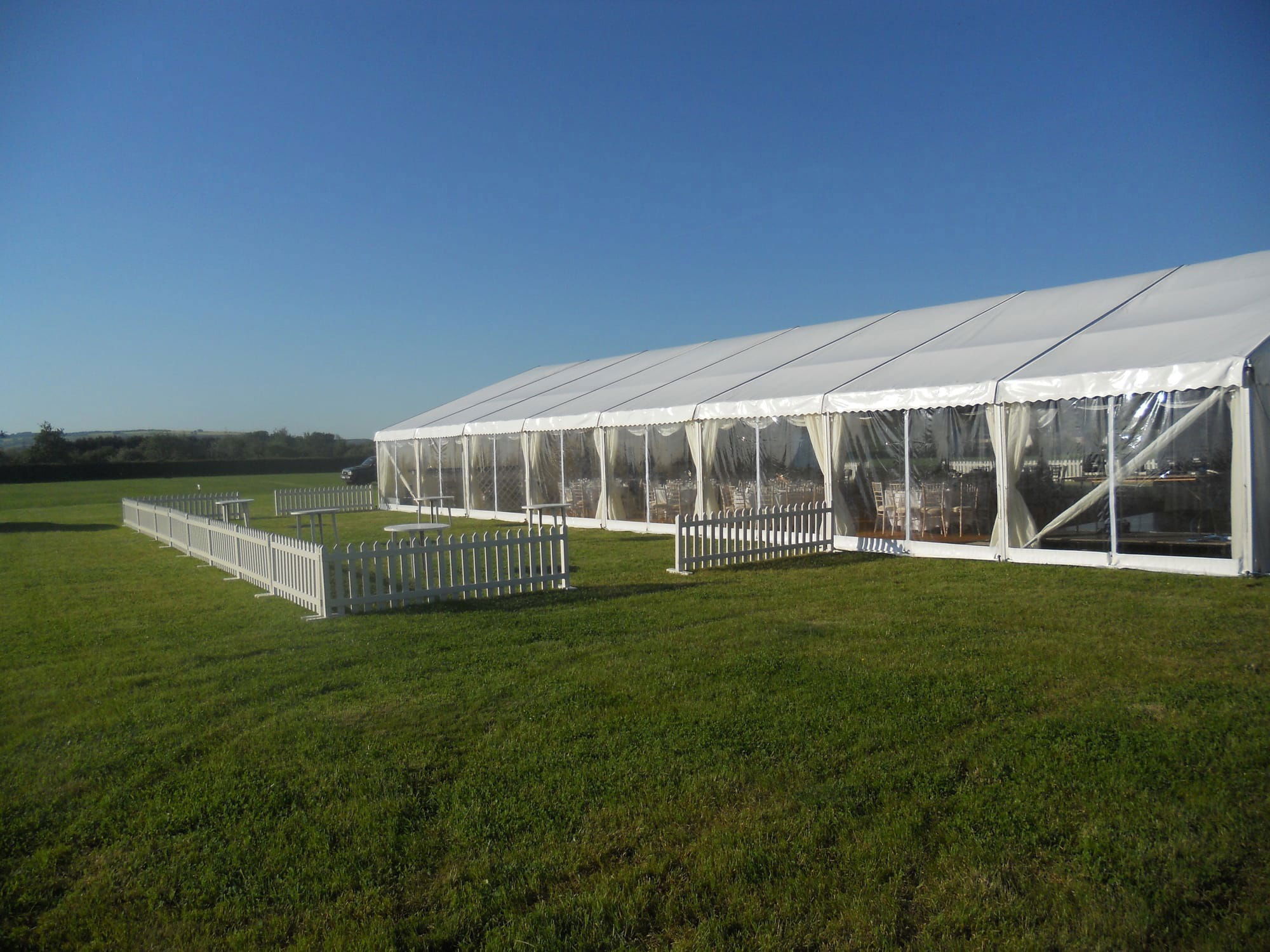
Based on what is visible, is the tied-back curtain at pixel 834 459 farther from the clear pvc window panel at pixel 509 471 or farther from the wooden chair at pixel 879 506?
the clear pvc window panel at pixel 509 471

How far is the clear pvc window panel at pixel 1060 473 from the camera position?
9828 millimetres

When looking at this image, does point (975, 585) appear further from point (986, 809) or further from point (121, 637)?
point (121, 637)

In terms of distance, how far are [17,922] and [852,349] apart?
1364 centimetres

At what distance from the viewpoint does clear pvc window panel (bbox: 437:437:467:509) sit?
20.7 m

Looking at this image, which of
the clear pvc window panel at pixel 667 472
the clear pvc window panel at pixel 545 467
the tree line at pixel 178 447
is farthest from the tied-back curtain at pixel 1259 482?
the tree line at pixel 178 447

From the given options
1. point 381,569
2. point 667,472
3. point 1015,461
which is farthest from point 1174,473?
point 381,569

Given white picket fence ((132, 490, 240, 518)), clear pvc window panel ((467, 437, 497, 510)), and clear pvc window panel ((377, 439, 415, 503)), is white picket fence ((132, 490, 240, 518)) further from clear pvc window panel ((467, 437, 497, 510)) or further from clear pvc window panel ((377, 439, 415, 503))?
clear pvc window panel ((467, 437, 497, 510))

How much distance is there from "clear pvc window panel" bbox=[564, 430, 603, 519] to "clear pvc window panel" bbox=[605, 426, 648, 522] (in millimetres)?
384

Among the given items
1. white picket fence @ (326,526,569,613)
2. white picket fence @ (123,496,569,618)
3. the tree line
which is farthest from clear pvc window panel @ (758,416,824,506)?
the tree line

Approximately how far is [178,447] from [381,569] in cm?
5409

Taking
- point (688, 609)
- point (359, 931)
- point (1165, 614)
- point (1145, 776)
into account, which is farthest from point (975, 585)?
point (359, 931)

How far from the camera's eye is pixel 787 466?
14.6 m

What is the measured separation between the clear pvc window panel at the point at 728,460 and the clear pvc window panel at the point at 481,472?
6609 mm

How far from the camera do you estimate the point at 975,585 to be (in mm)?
8805
